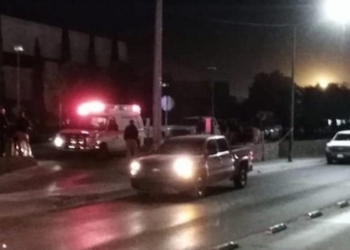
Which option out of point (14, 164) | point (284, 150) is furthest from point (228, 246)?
point (284, 150)

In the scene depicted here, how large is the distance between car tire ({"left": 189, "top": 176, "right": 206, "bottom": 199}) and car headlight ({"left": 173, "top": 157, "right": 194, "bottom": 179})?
0.32 meters

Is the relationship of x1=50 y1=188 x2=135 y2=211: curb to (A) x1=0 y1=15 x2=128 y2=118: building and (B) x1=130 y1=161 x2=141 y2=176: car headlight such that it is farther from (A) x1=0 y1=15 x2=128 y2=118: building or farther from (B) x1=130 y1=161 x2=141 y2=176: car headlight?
(A) x1=0 y1=15 x2=128 y2=118: building

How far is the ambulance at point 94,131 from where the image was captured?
33938mm

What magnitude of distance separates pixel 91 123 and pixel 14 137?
6.28 metres

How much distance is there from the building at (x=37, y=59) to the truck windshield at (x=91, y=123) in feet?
111

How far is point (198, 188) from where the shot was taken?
23062 mm

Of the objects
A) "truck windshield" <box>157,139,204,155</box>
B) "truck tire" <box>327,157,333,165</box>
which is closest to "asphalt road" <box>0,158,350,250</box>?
"truck windshield" <box>157,139,204,155</box>

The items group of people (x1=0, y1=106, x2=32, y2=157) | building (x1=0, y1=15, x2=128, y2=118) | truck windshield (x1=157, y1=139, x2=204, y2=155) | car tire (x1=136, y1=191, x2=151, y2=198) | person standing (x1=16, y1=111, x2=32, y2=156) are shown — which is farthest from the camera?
building (x1=0, y1=15, x2=128, y2=118)

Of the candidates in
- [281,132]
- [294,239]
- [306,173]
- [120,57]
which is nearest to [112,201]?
[294,239]

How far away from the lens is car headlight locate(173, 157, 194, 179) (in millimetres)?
22688

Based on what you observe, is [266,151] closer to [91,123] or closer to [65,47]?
[91,123]

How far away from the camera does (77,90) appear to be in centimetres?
6838

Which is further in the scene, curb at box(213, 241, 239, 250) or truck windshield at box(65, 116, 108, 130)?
truck windshield at box(65, 116, 108, 130)

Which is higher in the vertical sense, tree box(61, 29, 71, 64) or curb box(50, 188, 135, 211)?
tree box(61, 29, 71, 64)
